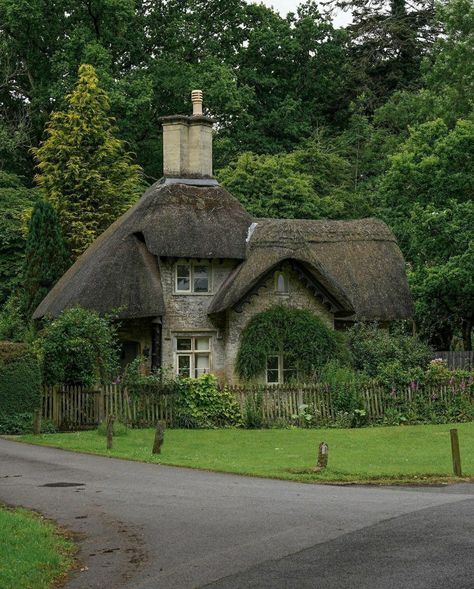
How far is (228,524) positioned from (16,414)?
1783 centimetres

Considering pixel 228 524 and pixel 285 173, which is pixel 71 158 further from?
pixel 228 524

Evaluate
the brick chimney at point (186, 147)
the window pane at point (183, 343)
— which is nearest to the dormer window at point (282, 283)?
the window pane at point (183, 343)

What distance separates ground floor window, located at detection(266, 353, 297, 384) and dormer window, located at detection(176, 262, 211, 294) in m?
3.64

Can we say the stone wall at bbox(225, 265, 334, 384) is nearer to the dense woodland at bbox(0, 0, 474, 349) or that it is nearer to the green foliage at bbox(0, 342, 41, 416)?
the dense woodland at bbox(0, 0, 474, 349)

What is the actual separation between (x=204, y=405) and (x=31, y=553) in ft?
72.4

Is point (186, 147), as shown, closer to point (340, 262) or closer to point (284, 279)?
point (284, 279)

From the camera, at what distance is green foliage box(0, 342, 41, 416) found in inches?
1264

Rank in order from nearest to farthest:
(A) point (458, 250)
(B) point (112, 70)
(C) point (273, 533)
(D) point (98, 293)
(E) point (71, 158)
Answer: (C) point (273, 533)
(D) point (98, 293)
(A) point (458, 250)
(E) point (71, 158)
(B) point (112, 70)

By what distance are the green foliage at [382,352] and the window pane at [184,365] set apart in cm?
595

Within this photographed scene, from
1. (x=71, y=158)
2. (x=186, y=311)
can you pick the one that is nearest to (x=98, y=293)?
(x=186, y=311)

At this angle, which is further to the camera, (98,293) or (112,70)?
(112,70)

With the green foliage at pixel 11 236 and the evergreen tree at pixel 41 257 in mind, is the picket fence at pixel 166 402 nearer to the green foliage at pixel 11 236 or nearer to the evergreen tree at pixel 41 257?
the evergreen tree at pixel 41 257

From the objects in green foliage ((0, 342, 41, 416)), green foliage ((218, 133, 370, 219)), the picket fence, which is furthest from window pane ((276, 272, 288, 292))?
green foliage ((218, 133, 370, 219))

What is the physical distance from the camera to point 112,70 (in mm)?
62844
